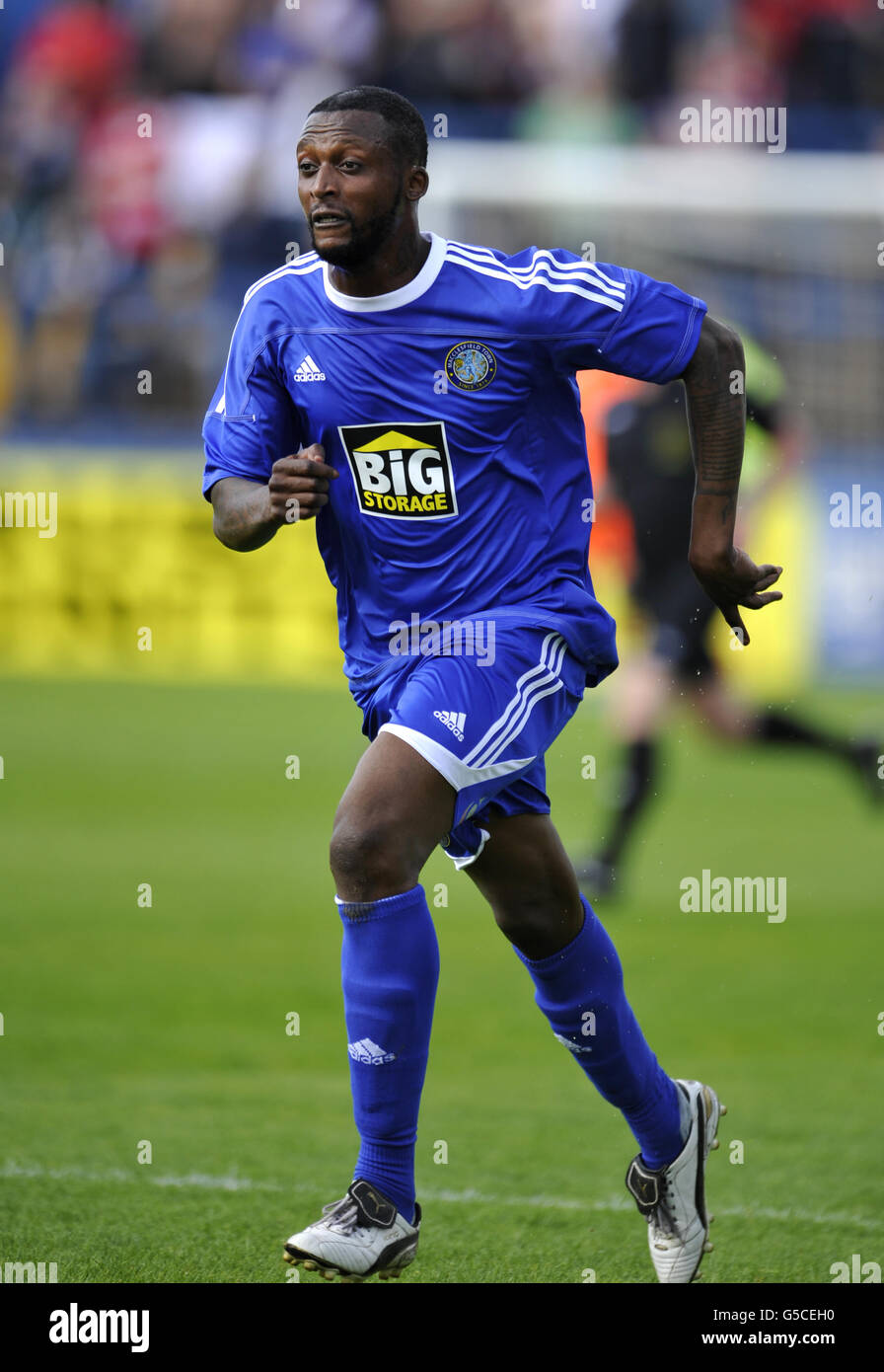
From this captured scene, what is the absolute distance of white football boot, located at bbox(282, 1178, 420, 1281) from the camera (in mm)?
3232

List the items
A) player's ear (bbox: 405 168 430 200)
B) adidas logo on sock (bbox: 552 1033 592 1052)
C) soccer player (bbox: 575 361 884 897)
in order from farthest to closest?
soccer player (bbox: 575 361 884 897)
adidas logo on sock (bbox: 552 1033 592 1052)
player's ear (bbox: 405 168 430 200)

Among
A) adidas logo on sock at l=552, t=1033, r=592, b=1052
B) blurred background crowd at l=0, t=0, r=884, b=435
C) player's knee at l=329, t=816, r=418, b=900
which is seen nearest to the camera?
player's knee at l=329, t=816, r=418, b=900

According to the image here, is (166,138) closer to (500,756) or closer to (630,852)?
(630,852)

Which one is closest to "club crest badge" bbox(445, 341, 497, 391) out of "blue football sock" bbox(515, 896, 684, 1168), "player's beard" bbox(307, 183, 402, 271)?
"player's beard" bbox(307, 183, 402, 271)

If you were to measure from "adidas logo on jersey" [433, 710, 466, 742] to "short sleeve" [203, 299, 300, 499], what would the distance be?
2.02 feet

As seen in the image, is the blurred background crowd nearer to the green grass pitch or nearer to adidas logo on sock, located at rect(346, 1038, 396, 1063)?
the green grass pitch

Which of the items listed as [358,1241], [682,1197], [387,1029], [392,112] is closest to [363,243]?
[392,112]

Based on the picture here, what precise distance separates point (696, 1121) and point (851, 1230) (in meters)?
0.40

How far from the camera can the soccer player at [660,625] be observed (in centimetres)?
795

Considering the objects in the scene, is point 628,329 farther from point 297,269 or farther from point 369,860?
point 369,860

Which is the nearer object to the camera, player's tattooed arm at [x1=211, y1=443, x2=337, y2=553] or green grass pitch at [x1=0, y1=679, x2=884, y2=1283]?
player's tattooed arm at [x1=211, y1=443, x2=337, y2=553]

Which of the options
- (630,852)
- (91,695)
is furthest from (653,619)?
(91,695)

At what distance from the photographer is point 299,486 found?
3.40 metres

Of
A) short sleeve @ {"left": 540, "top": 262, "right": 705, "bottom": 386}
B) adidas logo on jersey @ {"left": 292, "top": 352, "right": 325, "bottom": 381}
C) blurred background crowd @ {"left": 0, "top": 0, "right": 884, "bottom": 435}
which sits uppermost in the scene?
blurred background crowd @ {"left": 0, "top": 0, "right": 884, "bottom": 435}
